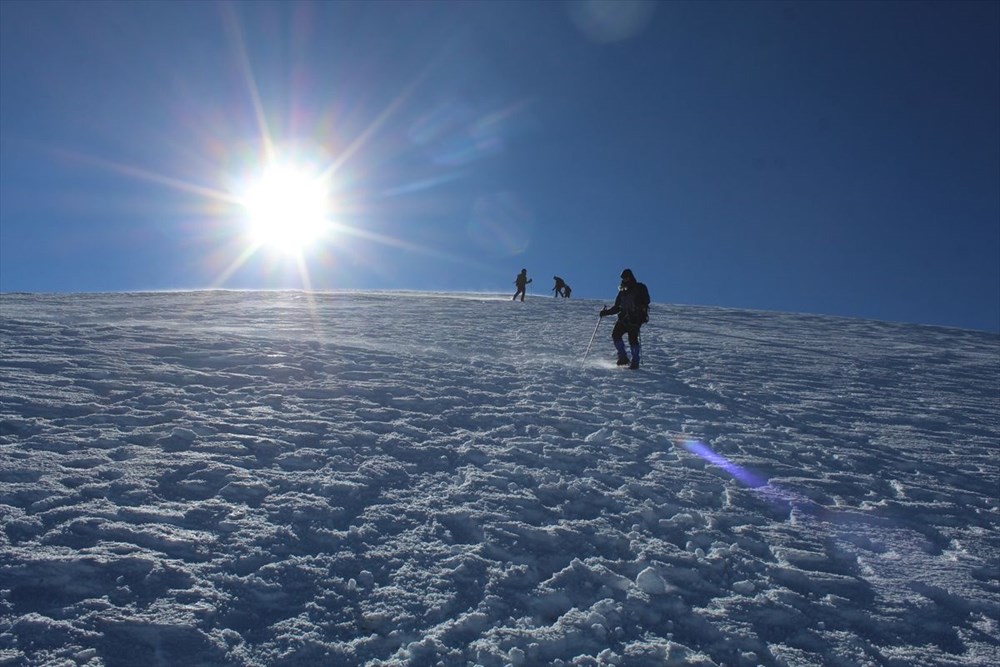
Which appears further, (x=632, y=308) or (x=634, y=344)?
(x=634, y=344)

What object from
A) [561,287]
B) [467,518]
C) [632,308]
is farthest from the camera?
[561,287]

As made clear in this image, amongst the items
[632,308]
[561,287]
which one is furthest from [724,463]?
[561,287]

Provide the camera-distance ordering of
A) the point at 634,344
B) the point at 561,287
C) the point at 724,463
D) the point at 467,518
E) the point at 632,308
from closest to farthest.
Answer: the point at 467,518
the point at 724,463
the point at 632,308
the point at 634,344
the point at 561,287

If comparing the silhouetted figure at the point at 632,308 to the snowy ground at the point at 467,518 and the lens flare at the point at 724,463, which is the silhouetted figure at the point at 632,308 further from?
the lens flare at the point at 724,463

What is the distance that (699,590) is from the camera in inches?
165

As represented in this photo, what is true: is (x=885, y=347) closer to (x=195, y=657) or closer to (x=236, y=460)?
(x=236, y=460)

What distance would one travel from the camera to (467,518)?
4961 mm

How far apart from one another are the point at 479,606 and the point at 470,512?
4.19ft

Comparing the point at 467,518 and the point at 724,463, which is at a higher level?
the point at 724,463

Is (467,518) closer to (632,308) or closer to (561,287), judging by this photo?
(632,308)

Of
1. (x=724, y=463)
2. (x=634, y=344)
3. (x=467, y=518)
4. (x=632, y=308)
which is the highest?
(x=632, y=308)

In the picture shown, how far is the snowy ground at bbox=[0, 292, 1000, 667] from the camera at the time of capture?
3.53 metres

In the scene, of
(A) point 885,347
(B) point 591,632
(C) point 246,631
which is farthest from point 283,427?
(A) point 885,347

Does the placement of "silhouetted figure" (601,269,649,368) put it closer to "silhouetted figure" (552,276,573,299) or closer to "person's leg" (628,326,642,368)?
"person's leg" (628,326,642,368)
